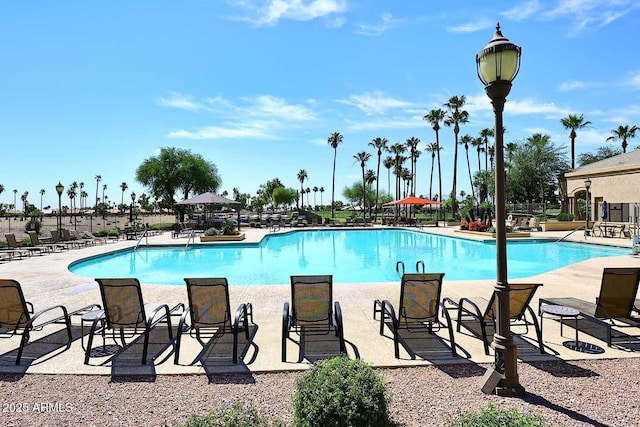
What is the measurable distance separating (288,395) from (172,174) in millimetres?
35948

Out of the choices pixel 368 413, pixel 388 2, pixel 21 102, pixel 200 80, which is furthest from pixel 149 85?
pixel 368 413

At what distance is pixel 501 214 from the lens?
3436mm

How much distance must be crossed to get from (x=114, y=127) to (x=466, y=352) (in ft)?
85.4

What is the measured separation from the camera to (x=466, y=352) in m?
4.34

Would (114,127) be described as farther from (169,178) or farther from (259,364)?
(259,364)

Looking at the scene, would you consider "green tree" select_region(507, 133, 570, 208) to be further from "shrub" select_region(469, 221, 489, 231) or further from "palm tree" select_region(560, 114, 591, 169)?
"shrub" select_region(469, 221, 489, 231)

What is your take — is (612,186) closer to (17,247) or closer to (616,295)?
(616,295)

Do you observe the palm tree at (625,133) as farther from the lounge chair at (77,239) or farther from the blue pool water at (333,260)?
the lounge chair at (77,239)

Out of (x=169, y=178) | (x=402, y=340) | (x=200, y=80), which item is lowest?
(x=402, y=340)

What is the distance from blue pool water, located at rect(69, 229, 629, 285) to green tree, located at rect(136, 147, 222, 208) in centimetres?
1830

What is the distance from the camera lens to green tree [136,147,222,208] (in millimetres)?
36094

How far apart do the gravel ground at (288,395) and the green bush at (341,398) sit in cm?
54

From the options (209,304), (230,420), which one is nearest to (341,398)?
(230,420)

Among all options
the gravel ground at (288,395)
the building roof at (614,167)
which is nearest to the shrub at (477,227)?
the building roof at (614,167)
